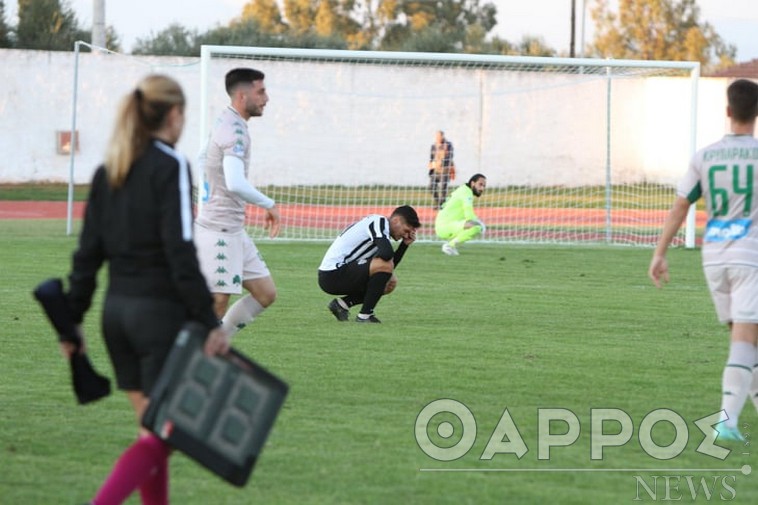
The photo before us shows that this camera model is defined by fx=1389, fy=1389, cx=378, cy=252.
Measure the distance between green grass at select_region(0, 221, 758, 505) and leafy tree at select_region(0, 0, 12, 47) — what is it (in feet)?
99.3

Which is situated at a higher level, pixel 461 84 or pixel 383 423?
pixel 461 84

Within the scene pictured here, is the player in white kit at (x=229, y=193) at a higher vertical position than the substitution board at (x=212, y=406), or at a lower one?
higher

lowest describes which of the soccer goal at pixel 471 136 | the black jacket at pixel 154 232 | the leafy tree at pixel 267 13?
the black jacket at pixel 154 232

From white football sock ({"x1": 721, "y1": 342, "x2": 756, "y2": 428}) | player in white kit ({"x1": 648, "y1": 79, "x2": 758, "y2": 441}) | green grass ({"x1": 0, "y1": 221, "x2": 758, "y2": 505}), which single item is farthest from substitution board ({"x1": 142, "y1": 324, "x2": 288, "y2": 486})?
white football sock ({"x1": 721, "y1": 342, "x2": 756, "y2": 428})

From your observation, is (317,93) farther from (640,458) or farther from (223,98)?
(640,458)

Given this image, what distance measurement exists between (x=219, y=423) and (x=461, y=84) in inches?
1400

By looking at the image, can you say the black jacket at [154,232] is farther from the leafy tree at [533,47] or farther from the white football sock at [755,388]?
the leafy tree at [533,47]

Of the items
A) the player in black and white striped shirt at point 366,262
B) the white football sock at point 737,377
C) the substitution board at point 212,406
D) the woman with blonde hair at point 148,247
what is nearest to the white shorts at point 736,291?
the white football sock at point 737,377

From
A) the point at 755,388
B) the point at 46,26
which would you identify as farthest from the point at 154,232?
the point at 46,26

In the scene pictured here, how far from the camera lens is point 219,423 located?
4859mm

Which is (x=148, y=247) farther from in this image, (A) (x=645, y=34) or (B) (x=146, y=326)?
(A) (x=645, y=34)

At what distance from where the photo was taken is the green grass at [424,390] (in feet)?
20.2

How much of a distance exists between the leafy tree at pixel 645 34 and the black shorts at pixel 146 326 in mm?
69578

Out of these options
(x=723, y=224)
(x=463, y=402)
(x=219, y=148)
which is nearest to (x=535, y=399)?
(x=463, y=402)
